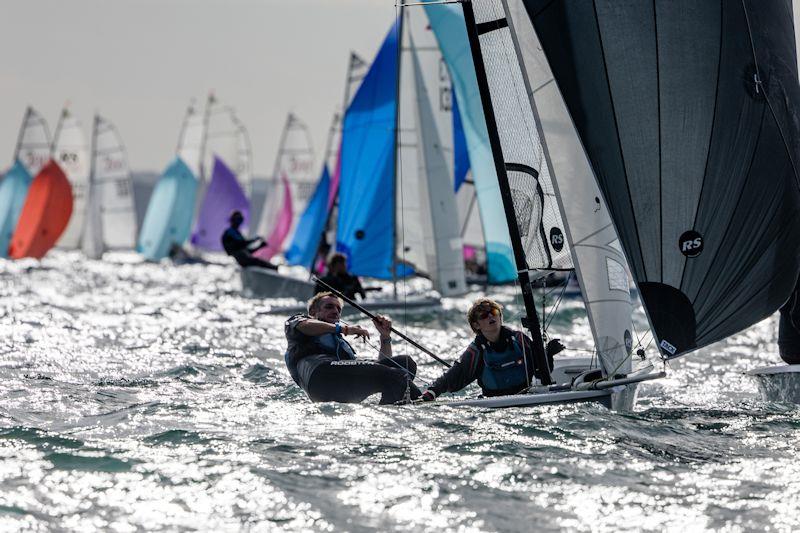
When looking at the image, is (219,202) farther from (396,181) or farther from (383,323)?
(383,323)

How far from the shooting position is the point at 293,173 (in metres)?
40.6

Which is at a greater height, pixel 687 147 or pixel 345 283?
pixel 687 147

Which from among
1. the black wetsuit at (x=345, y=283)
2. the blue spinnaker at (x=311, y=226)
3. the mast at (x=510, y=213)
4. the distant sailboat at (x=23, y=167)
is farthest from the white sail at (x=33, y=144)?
the mast at (x=510, y=213)

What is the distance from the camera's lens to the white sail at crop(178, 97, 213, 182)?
4450 cm

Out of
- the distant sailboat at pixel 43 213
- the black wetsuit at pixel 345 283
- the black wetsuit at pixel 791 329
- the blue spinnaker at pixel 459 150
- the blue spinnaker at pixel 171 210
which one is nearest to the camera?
the black wetsuit at pixel 791 329

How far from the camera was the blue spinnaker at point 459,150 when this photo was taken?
813 inches

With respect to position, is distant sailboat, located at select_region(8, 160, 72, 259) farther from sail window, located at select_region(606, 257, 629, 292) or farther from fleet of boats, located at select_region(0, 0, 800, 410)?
sail window, located at select_region(606, 257, 629, 292)

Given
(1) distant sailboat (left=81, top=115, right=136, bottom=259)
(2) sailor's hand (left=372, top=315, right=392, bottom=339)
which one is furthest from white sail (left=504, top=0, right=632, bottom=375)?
(1) distant sailboat (left=81, top=115, right=136, bottom=259)

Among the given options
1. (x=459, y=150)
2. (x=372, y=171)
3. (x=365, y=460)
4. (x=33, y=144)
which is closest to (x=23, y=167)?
(x=33, y=144)

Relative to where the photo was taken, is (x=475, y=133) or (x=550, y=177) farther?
(x=475, y=133)

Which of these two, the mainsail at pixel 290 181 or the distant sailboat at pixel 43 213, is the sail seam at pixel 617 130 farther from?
the mainsail at pixel 290 181

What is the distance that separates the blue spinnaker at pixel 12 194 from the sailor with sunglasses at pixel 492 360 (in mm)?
34757

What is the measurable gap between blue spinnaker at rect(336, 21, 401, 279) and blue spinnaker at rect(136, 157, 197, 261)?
2480 centimetres

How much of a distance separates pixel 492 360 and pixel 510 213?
100 cm
